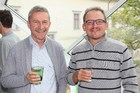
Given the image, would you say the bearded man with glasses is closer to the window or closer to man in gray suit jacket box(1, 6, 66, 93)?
Result: man in gray suit jacket box(1, 6, 66, 93)

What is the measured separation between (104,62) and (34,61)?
0.52 m

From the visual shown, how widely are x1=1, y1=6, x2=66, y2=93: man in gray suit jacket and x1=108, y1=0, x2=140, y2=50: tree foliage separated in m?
1.61

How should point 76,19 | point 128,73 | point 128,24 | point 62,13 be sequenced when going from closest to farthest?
point 128,73
point 128,24
point 76,19
point 62,13

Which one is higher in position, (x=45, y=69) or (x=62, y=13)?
(x=62, y=13)

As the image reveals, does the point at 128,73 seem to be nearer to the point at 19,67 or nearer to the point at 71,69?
the point at 71,69

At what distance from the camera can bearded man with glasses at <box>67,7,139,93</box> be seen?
1874 mm

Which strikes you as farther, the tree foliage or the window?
the window

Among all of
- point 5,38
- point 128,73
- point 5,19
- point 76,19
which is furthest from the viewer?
point 76,19

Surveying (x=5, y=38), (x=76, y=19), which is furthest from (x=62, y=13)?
(x=5, y=38)

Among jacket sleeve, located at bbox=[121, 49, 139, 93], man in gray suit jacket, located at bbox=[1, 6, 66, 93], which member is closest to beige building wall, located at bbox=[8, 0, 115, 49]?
man in gray suit jacket, located at bbox=[1, 6, 66, 93]

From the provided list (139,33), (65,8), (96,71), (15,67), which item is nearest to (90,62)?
(96,71)

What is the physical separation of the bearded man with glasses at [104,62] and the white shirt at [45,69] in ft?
0.85

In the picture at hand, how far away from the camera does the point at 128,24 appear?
3.51 meters

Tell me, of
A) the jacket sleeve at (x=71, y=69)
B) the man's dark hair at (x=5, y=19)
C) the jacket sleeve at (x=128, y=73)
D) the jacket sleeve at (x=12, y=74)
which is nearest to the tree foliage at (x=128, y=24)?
the man's dark hair at (x=5, y=19)
